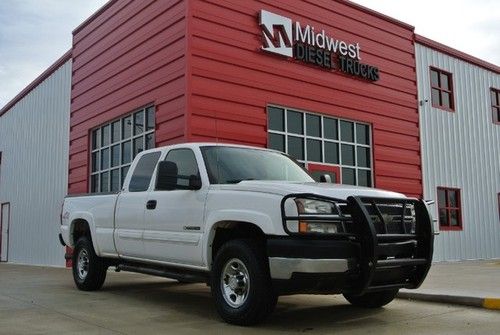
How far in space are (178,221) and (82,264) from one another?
3.05m

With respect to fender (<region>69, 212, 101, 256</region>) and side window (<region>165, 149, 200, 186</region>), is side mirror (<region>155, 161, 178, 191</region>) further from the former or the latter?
fender (<region>69, 212, 101, 256</region>)

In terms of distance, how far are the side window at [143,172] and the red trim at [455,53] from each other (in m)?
11.9

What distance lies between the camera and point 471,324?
6.09 meters

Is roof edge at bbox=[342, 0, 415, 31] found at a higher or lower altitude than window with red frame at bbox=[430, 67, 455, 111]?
higher

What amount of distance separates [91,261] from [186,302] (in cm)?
180

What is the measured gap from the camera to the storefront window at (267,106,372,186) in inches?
523

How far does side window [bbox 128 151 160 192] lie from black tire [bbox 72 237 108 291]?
1469 mm

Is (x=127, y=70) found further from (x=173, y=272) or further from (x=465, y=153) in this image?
(x=465, y=153)

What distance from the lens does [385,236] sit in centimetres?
561

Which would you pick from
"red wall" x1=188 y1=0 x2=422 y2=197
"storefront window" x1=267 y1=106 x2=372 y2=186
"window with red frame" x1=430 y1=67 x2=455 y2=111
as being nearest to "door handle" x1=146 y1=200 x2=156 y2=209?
"red wall" x1=188 y1=0 x2=422 y2=197

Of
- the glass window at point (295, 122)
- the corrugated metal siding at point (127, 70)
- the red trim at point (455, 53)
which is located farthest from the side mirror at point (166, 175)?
the red trim at point (455, 53)

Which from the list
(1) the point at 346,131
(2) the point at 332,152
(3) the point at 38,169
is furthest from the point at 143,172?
(3) the point at 38,169

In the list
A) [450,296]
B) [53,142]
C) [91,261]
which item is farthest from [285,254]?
[53,142]

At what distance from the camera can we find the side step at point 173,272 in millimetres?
6473
